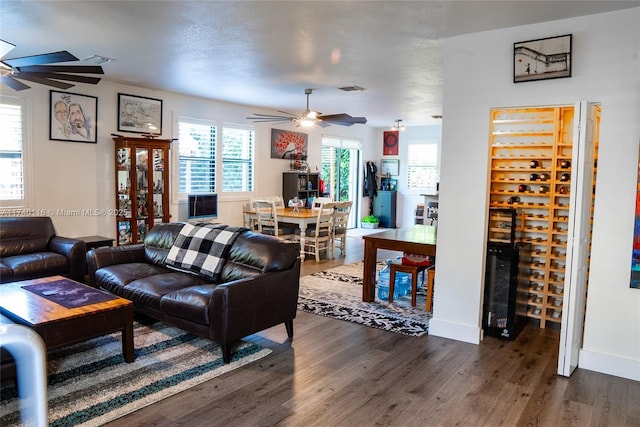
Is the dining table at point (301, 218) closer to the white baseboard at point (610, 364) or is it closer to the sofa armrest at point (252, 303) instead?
the sofa armrest at point (252, 303)

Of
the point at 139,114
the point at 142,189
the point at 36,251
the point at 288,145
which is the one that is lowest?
the point at 36,251

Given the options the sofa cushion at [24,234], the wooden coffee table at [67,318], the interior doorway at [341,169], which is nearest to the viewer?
the wooden coffee table at [67,318]

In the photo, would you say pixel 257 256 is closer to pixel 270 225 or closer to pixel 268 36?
pixel 268 36

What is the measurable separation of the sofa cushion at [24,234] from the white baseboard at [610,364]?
5.33 m

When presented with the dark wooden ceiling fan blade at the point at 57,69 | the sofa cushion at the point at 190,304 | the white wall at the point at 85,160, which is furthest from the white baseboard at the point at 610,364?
the white wall at the point at 85,160

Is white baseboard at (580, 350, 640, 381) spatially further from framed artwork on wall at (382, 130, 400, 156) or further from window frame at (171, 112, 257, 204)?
framed artwork on wall at (382, 130, 400, 156)

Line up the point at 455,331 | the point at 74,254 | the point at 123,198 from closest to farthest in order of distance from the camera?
the point at 455,331, the point at 74,254, the point at 123,198

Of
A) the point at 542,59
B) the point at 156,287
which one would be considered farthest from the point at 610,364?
the point at 156,287

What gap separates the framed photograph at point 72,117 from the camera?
5.69 meters

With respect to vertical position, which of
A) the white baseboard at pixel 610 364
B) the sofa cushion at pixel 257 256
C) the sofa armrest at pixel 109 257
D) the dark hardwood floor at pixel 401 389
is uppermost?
the sofa cushion at pixel 257 256

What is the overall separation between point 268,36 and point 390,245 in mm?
2220

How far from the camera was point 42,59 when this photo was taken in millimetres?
3088

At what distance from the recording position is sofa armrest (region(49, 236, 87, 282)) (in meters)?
4.95

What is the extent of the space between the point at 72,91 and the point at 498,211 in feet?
17.0
